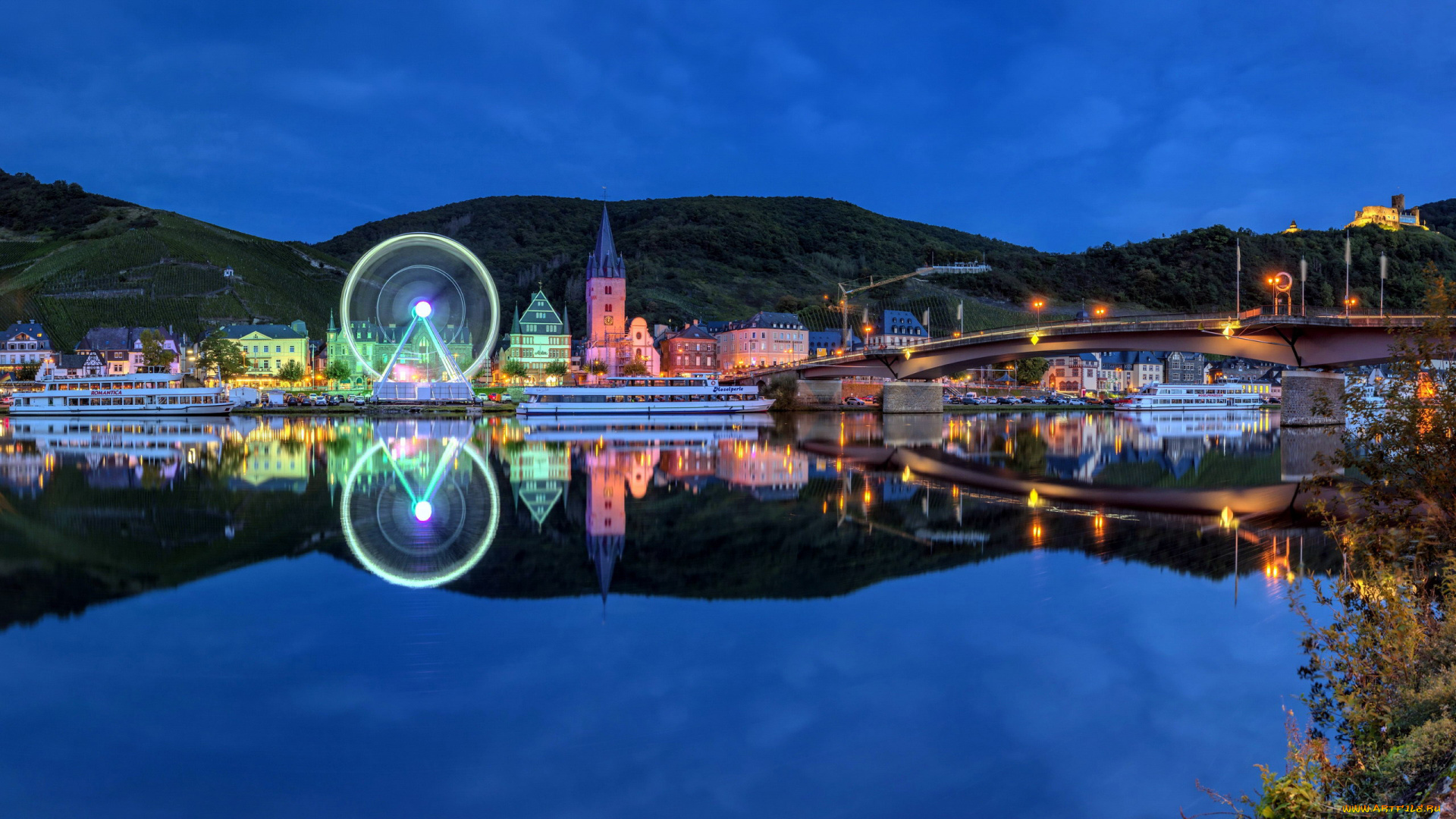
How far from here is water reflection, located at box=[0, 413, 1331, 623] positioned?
53.2ft

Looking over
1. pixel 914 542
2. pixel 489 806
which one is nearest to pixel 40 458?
pixel 914 542

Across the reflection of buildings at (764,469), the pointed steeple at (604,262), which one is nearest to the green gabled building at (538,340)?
the pointed steeple at (604,262)

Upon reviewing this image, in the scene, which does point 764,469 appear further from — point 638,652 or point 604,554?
point 638,652

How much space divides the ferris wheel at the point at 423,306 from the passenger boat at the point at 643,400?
7905mm

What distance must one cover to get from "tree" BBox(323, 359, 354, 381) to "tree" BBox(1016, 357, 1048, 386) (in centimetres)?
9616

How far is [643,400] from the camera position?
308 feet

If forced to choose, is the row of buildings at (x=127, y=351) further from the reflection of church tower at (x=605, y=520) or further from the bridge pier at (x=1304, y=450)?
the bridge pier at (x=1304, y=450)

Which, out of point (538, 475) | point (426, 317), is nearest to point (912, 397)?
point (426, 317)

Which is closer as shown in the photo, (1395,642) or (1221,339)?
(1395,642)

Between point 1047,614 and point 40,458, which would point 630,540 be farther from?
point 40,458

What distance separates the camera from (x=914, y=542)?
19141 millimetres

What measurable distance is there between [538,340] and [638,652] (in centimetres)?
12610

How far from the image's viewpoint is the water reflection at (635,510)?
16219mm

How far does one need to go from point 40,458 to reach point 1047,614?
1686 inches
